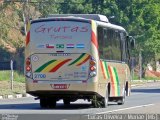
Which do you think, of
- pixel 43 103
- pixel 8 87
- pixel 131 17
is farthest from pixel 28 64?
pixel 131 17

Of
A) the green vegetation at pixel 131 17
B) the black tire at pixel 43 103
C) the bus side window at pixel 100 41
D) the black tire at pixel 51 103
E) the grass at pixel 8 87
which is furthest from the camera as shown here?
the green vegetation at pixel 131 17

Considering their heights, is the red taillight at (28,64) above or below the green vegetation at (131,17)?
below

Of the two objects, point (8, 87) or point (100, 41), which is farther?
point (8, 87)

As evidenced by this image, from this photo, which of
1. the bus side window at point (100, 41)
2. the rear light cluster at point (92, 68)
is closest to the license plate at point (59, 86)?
the rear light cluster at point (92, 68)

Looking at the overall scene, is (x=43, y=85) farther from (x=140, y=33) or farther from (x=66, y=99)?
(x=140, y=33)

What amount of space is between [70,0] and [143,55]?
39.3 feet

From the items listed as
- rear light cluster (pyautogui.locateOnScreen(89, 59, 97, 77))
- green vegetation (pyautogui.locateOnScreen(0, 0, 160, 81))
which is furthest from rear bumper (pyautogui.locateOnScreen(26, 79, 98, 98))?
green vegetation (pyautogui.locateOnScreen(0, 0, 160, 81))

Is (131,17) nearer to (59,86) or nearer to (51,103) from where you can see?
(51,103)

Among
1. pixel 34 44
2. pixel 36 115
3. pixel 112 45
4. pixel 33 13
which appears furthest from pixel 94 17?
pixel 33 13

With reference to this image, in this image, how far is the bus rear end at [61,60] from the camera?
26.4 m

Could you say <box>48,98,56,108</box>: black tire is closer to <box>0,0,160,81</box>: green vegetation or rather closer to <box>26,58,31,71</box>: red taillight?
<box>26,58,31,71</box>: red taillight

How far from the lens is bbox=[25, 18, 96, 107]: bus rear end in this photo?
86.6 ft

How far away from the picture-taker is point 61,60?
2655 cm

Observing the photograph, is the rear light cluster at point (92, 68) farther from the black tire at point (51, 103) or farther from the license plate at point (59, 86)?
the black tire at point (51, 103)
